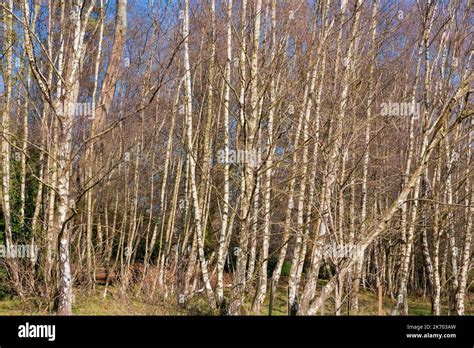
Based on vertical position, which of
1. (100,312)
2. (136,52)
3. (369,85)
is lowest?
(100,312)

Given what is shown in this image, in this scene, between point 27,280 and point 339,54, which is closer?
point 339,54

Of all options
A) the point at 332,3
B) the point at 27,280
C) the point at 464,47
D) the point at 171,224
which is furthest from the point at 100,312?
A: the point at 464,47

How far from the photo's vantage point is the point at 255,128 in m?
5.68

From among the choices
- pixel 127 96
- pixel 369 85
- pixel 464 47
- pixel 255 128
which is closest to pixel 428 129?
pixel 369 85

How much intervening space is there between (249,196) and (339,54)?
2.90 metres

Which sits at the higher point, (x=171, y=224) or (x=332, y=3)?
(x=332, y=3)

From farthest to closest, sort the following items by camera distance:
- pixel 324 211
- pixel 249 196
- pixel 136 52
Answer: pixel 136 52, pixel 324 211, pixel 249 196

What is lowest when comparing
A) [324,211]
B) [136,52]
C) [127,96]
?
[324,211]

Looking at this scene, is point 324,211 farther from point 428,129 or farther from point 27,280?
point 27,280
